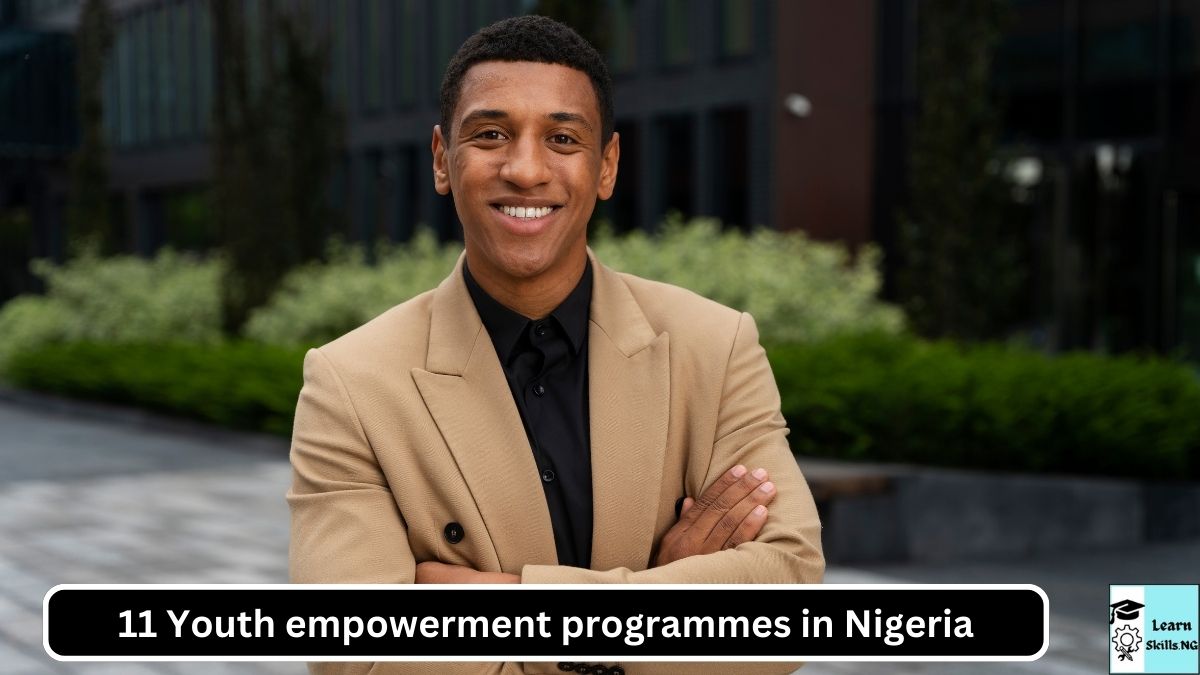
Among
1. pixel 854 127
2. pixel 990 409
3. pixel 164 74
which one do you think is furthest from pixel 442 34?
pixel 990 409

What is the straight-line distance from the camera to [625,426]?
2418 millimetres

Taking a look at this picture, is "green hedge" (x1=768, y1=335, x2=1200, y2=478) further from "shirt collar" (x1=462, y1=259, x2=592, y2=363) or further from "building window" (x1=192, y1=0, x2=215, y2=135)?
"building window" (x1=192, y1=0, x2=215, y2=135)

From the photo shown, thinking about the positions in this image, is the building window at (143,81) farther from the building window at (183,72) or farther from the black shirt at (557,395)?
the black shirt at (557,395)

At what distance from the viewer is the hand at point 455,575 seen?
2.31 m

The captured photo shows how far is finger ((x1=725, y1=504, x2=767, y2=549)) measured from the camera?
254cm

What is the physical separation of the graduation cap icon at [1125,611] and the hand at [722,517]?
4025 mm

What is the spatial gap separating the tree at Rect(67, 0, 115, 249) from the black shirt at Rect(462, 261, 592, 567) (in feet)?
94.9

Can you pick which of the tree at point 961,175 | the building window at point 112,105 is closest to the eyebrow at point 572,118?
the tree at point 961,175

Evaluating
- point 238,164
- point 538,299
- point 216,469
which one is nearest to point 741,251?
point 216,469

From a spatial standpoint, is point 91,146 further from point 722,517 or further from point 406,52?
point 722,517

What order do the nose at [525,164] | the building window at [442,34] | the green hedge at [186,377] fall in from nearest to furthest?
the nose at [525,164]
the green hedge at [186,377]
the building window at [442,34]

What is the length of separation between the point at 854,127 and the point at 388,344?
20.5m

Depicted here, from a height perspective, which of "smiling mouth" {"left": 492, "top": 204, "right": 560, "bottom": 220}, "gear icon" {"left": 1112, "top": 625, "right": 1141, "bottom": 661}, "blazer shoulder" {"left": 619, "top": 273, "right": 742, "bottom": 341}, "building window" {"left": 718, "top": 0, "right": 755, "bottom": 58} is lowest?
"gear icon" {"left": 1112, "top": 625, "right": 1141, "bottom": 661}

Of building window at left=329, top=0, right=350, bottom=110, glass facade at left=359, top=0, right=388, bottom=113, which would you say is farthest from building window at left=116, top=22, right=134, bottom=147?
glass facade at left=359, top=0, right=388, bottom=113
